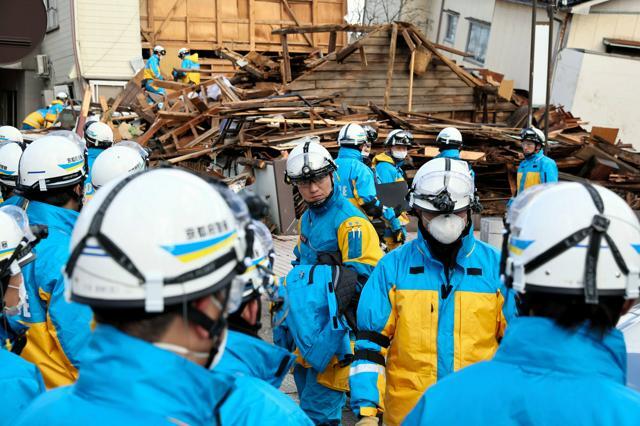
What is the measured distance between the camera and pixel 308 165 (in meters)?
5.38

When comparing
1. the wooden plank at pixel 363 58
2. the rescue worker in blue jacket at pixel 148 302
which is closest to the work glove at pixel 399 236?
the rescue worker in blue jacket at pixel 148 302

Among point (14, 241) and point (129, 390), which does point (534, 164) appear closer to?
point (14, 241)

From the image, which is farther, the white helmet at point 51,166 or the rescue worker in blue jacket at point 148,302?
the white helmet at point 51,166

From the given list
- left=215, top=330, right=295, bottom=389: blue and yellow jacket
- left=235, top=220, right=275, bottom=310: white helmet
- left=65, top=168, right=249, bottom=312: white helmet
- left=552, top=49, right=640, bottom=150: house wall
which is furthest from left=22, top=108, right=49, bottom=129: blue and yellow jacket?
left=65, top=168, right=249, bottom=312: white helmet

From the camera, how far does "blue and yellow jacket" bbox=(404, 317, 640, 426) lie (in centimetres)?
185

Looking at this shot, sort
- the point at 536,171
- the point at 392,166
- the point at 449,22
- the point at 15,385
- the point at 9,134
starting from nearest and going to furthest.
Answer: the point at 15,385, the point at 9,134, the point at 392,166, the point at 536,171, the point at 449,22

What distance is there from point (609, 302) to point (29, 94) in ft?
96.6

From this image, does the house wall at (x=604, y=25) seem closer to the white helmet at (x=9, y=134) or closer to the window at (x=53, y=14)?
the white helmet at (x=9, y=134)

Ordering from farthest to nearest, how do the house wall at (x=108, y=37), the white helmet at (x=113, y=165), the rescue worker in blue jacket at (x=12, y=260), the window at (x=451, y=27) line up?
the window at (x=451, y=27) < the house wall at (x=108, y=37) < the white helmet at (x=113, y=165) < the rescue worker in blue jacket at (x=12, y=260)

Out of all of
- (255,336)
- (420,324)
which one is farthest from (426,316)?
(255,336)

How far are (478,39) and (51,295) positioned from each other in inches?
1011

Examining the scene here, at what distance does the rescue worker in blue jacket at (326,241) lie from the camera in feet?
16.3

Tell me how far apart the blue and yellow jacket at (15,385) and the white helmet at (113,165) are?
3.57m

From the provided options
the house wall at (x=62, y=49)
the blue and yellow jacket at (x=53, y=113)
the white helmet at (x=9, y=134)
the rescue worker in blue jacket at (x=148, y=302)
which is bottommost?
the blue and yellow jacket at (x=53, y=113)
